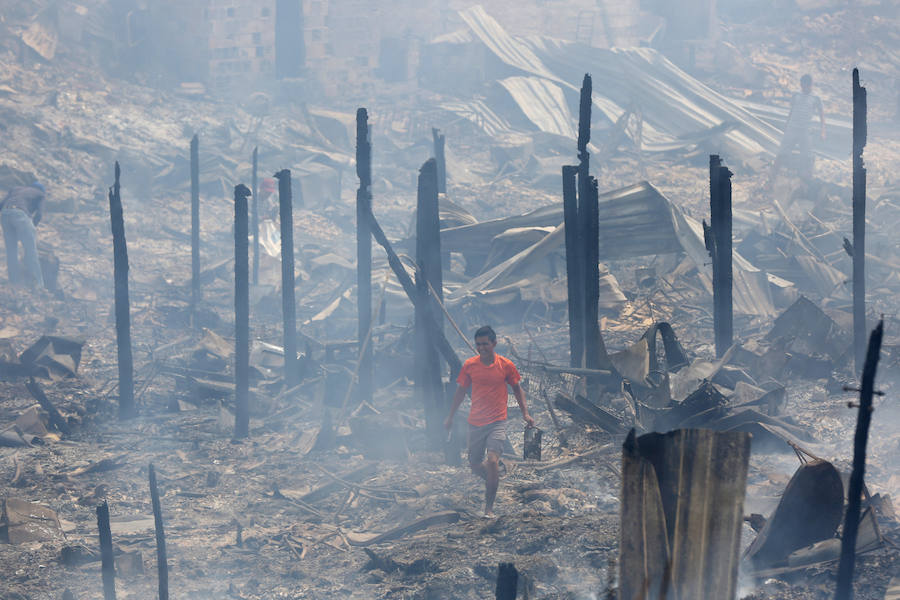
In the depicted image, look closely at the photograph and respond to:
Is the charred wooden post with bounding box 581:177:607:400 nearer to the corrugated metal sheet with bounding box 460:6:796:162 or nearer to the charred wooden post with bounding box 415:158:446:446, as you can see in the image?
the charred wooden post with bounding box 415:158:446:446

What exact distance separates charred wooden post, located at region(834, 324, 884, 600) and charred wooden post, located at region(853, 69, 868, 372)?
4.87m

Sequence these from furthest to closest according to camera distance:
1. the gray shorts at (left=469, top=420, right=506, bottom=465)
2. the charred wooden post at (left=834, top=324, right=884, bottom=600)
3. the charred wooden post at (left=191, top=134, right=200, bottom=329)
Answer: the charred wooden post at (left=191, top=134, right=200, bottom=329) → the gray shorts at (left=469, top=420, right=506, bottom=465) → the charred wooden post at (left=834, top=324, right=884, bottom=600)

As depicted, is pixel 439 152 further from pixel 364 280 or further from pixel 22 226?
pixel 22 226

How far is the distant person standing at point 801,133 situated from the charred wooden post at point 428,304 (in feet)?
36.6

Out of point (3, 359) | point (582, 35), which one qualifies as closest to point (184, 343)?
point (3, 359)

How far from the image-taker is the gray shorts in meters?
6.96

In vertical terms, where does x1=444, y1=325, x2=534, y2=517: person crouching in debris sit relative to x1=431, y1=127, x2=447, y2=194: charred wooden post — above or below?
below

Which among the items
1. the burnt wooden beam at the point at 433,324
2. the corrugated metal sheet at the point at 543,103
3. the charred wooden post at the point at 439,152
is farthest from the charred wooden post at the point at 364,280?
the corrugated metal sheet at the point at 543,103

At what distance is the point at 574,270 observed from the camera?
28.2 feet

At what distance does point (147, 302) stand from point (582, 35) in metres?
19.3

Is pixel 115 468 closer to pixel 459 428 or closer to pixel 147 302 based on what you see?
pixel 459 428

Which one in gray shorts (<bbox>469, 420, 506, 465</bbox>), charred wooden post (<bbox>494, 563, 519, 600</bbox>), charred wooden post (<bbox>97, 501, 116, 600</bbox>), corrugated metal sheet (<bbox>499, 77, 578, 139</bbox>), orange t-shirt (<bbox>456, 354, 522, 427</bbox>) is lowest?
charred wooden post (<bbox>97, 501, 116, 600</bbox>)

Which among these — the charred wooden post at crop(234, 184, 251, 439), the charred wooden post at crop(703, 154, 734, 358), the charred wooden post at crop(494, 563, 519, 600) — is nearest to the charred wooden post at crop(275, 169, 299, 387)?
the charred wooden post at crop(234, 184, 251, 439)

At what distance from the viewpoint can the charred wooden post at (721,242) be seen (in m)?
8.49
